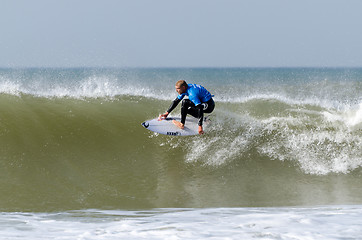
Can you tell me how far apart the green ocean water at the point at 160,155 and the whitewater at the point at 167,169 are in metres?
0.02

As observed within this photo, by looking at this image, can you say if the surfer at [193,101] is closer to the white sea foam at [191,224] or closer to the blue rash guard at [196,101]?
the blue rash guard at [196,101]

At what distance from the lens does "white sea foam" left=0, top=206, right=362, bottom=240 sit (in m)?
3.55

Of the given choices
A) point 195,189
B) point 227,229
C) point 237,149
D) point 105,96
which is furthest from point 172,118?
point 227,229

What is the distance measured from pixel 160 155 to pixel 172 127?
22.5 inches

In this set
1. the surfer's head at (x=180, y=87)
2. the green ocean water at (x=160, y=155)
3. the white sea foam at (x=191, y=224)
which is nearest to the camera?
the white sea foam at (x=191, y=224)

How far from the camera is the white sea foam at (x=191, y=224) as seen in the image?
11.7 ft

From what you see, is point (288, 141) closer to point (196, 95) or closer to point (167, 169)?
point (196, 95)

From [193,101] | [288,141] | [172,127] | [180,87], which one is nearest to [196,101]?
[193,101]

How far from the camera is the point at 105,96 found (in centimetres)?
962

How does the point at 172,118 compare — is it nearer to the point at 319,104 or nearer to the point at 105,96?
the point at 105,96

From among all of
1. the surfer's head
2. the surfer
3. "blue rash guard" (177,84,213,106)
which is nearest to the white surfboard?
the surfer

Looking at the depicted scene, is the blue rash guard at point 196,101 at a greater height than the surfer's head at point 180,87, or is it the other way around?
the surfer's head at point 180,87

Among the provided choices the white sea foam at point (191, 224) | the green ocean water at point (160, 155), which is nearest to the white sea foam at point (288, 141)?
the green ocean water at point (160, 155)

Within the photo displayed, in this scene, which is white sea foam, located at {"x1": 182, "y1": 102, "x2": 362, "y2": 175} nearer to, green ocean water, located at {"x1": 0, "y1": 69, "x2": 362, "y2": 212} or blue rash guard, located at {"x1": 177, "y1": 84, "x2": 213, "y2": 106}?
green ocean water, located at {"x1": 0, "y1": 69, "x2": 362, "y2": 212}
